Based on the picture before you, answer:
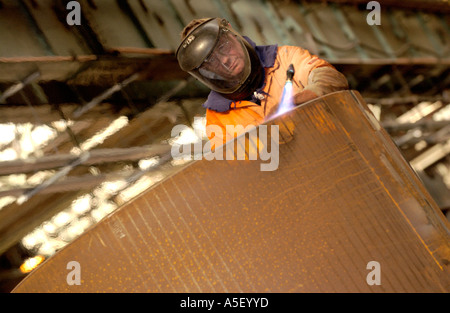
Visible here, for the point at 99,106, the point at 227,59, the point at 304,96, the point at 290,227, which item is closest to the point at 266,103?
the point at 227,59

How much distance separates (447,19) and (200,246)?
744 cm

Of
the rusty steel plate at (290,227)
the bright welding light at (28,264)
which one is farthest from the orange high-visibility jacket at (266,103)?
the bright welding light at (28,264)

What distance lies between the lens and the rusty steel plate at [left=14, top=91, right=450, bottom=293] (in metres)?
0.66

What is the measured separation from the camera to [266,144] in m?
0.70

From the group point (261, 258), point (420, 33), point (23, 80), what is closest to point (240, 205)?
point (261, 258)

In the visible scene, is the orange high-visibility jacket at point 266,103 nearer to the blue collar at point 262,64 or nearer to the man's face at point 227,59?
the blue collar at point 262,64

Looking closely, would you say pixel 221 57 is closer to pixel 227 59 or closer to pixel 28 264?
pixel 227 59

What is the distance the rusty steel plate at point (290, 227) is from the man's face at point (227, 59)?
3.22ft

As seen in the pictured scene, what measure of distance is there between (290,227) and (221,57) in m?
1.18

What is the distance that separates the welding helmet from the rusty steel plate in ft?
3.22

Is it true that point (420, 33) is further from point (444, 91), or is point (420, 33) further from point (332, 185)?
point (332, 185)

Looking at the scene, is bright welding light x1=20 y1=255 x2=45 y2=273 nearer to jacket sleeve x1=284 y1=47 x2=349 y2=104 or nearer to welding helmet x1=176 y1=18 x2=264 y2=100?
welding helmet x1=176 y1=18 x2=264 y2=100

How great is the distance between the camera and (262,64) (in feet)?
5.70

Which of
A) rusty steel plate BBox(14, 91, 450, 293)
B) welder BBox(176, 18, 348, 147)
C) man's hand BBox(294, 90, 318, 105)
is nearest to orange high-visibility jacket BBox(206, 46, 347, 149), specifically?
welder BBox(176, 18, 348, 147)
